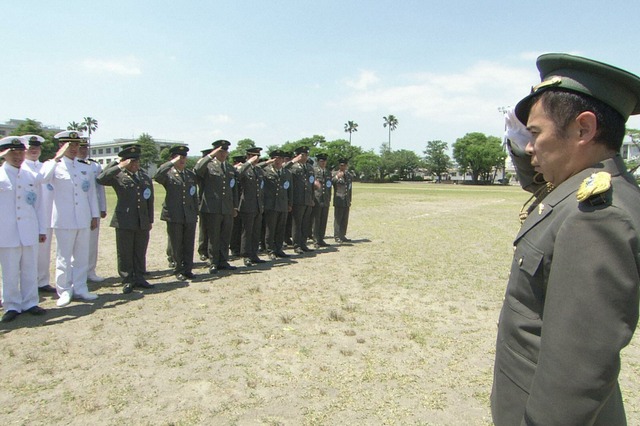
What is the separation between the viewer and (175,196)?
7336 mm

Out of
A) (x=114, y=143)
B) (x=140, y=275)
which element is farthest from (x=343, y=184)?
(x=114, y=143)

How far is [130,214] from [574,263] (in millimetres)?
6439

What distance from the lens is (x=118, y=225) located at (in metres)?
6.52

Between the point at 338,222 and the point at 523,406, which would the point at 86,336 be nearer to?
the point at 523,406

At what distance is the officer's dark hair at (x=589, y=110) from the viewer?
4.31 feet

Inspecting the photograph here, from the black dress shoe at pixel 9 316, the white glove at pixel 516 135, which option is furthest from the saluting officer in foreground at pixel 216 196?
the white glove at pixel 516 135

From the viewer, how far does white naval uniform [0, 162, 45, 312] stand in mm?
5297

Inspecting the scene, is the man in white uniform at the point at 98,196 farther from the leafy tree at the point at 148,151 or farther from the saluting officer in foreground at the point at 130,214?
the leafy tree at the point at 148,151

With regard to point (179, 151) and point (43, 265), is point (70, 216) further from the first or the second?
point (179, 151)

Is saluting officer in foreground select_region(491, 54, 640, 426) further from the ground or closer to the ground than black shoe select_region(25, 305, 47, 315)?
further from the ground

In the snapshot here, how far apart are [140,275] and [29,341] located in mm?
2221

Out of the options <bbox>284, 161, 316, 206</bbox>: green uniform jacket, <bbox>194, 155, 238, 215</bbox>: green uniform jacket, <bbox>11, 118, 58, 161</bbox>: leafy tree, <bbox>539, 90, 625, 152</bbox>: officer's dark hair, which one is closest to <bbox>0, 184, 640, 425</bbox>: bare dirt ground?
<bbox>194, 155, 238, 215</bbox>: green uniform jacket

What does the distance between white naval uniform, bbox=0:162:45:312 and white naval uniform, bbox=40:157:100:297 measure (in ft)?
1.33

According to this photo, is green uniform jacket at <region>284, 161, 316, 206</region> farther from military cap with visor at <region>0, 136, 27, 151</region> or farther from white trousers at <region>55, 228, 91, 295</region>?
military cap with visor at <region>0, 136, 27, 151</region>
